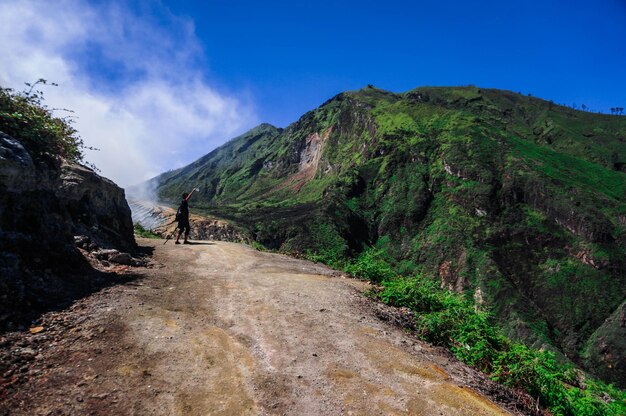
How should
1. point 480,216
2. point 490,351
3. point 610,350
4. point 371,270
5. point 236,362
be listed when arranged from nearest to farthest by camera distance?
point 236,362 → point 490,351 → point 371,270 → point 610,350 → point 480,216

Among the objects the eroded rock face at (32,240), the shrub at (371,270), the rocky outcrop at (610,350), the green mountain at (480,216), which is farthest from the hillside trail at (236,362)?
the rocky outcrop at (610,350)

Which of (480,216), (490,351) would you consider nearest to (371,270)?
(490,351)

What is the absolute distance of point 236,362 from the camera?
5461 mm

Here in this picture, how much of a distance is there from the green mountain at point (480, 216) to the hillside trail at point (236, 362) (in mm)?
26870

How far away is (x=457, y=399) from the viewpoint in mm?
5203

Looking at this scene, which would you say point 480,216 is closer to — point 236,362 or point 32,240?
point 236,362

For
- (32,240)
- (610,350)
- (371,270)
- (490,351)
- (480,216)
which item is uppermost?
(32,240)

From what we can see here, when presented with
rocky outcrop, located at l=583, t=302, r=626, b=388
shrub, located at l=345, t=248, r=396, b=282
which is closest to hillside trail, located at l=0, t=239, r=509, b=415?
shrub, located at l=345, t=248, r=396, b=282

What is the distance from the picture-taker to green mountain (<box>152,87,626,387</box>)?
54.0 meters

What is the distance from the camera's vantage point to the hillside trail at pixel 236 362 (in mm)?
4469

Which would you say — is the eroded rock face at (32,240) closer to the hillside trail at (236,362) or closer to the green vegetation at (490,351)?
the hillside trail at (236,362)

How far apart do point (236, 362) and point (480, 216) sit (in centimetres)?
7083

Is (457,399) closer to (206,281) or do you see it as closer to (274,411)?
(274,411)

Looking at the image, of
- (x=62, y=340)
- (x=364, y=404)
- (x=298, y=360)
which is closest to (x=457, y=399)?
(x=364, y=404)
